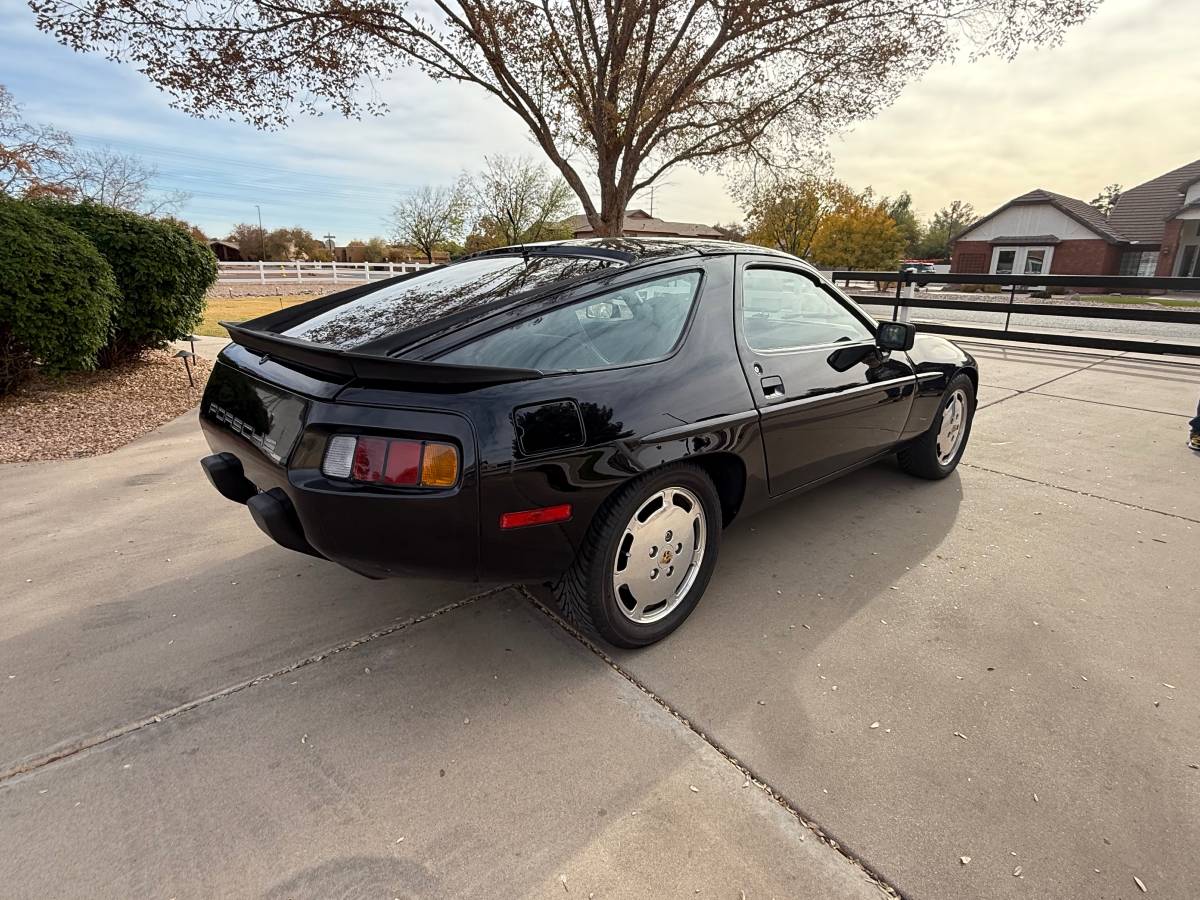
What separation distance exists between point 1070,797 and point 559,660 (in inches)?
65.1

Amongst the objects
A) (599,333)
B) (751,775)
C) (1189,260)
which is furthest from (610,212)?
(1189,260)

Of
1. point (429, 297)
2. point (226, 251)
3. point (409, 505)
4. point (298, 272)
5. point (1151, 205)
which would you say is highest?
point (1151, 205)

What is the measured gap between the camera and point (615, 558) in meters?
2.25

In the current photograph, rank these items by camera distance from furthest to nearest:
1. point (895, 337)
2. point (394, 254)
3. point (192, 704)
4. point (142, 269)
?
point (394, 254)
point (142, 269)
point (895, 337)
point (192, 704)

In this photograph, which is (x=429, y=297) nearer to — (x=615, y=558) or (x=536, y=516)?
(x=536, y=516)

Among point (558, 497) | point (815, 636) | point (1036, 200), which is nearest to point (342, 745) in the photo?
point (558, 497)

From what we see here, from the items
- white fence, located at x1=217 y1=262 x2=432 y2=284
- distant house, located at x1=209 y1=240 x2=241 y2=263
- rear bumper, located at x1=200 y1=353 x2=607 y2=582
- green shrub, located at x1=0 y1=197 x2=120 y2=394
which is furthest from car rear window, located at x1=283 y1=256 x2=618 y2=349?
distant house, located at x1=209 y1=240 x2=241 y2=263

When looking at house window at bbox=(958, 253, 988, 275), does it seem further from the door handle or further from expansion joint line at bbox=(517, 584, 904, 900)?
expansion joint line at bbox=(517, 584, 904, 900)

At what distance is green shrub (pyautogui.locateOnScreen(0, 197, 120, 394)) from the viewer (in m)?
5.21

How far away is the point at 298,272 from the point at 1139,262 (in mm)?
44347

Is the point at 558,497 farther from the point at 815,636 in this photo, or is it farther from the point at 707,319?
the point at 815,636

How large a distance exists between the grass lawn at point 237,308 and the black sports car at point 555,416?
10838mm

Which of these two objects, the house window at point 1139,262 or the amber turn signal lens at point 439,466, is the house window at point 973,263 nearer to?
the house window at point 1139,262

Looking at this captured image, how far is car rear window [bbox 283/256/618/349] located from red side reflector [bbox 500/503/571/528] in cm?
80
